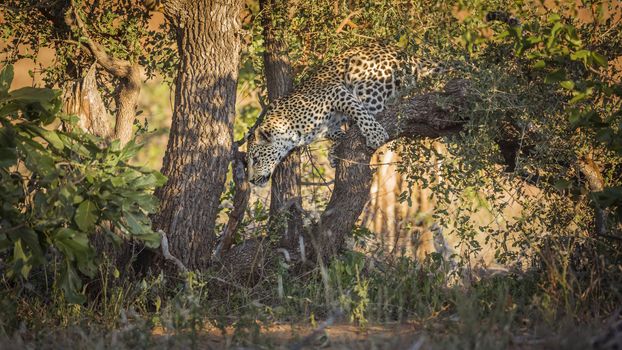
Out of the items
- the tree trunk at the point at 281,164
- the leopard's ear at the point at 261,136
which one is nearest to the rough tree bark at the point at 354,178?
Answer: the tree trunk at the point at 281,164

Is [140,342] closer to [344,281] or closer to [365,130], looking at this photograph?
[344,281]

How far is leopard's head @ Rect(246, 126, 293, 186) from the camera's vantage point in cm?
797

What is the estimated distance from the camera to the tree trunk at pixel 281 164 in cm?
724

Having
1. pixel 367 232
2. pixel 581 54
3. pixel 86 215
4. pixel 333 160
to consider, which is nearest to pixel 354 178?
pixel 333 160

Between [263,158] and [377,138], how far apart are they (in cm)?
138

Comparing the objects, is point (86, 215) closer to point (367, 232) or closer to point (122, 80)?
point (122, 80)

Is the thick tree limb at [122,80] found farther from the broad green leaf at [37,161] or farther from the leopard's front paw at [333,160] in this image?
the leopard's front paw at [333,160]

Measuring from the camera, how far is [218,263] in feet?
23.2

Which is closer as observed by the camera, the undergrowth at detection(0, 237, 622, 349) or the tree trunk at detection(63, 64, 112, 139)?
the undergrowth at detection(0, 237, 622, 349)

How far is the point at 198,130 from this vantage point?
675 centimetres

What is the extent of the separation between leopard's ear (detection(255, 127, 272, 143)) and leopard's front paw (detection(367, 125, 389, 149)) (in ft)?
4.32

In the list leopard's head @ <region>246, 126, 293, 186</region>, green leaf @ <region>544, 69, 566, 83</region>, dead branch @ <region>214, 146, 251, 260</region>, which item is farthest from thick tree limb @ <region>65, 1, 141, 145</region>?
green leaf @ <region>544, 69, 566, 83</region>

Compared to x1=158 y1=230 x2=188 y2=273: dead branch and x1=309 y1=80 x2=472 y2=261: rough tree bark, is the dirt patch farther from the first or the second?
x1=309 y1=80 x2=472 y2=261: rough tree bark

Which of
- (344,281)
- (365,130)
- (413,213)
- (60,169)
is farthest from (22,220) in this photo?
(413,213)
